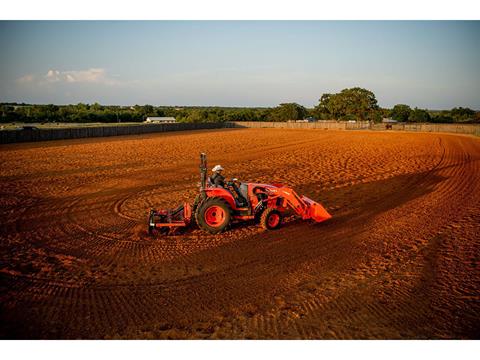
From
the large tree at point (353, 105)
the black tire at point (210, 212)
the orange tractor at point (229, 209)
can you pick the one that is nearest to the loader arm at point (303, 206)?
the orange tractor at point (229, 209)

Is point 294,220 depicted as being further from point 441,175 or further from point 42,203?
point 441,175

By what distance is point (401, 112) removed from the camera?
95312 millimetres

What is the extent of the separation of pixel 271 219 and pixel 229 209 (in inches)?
43.8

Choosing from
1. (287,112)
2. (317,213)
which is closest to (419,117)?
(287,112)

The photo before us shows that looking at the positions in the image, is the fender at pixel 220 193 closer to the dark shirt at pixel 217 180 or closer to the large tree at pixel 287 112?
the dark shirt at pixel 217 180

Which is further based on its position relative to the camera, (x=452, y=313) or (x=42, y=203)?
(x=42, y=203)

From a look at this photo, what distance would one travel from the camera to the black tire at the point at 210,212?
8.02 m

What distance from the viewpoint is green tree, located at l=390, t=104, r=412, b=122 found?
9294 cm

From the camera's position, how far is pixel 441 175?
16.1 m

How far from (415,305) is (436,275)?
4.43 ft

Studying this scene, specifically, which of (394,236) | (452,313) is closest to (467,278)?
(452,313)

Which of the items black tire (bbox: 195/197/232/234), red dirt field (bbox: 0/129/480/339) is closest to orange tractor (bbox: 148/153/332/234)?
black tire (bbox: 195/197/232/234)

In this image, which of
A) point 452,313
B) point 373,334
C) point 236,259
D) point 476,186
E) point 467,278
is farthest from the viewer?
point 476,186

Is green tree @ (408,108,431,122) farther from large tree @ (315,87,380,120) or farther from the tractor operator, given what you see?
the tractor operator
